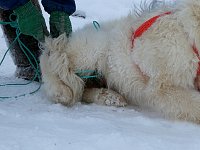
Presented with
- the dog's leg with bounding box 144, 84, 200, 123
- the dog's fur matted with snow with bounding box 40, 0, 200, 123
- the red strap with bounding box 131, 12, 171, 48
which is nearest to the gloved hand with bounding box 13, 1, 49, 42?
the dog's fur matted with snow with bounding box 40, 0, 200, 123

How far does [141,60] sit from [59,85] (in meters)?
0.55

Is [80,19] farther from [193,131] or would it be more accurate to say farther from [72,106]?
[193,131]

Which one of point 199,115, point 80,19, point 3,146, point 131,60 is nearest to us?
point 3,146

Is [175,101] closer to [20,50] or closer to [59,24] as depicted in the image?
[59,24]

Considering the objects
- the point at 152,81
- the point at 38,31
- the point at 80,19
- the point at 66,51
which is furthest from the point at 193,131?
the point at 80,19

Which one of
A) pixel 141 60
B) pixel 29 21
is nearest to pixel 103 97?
pixel 141 60

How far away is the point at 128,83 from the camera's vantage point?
103 inches

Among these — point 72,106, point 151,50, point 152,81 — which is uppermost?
point 151,50

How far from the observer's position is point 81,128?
214 cm

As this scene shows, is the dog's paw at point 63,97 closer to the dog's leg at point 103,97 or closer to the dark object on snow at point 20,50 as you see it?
the dog's leg at point 103,97

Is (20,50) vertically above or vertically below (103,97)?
above

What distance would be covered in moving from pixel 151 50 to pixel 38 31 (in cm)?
86

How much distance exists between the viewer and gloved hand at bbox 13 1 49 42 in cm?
289

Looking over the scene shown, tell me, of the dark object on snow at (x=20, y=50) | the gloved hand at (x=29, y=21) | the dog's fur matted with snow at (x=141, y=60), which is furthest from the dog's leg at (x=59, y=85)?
the dark object on snow at (x=20, y=50)
